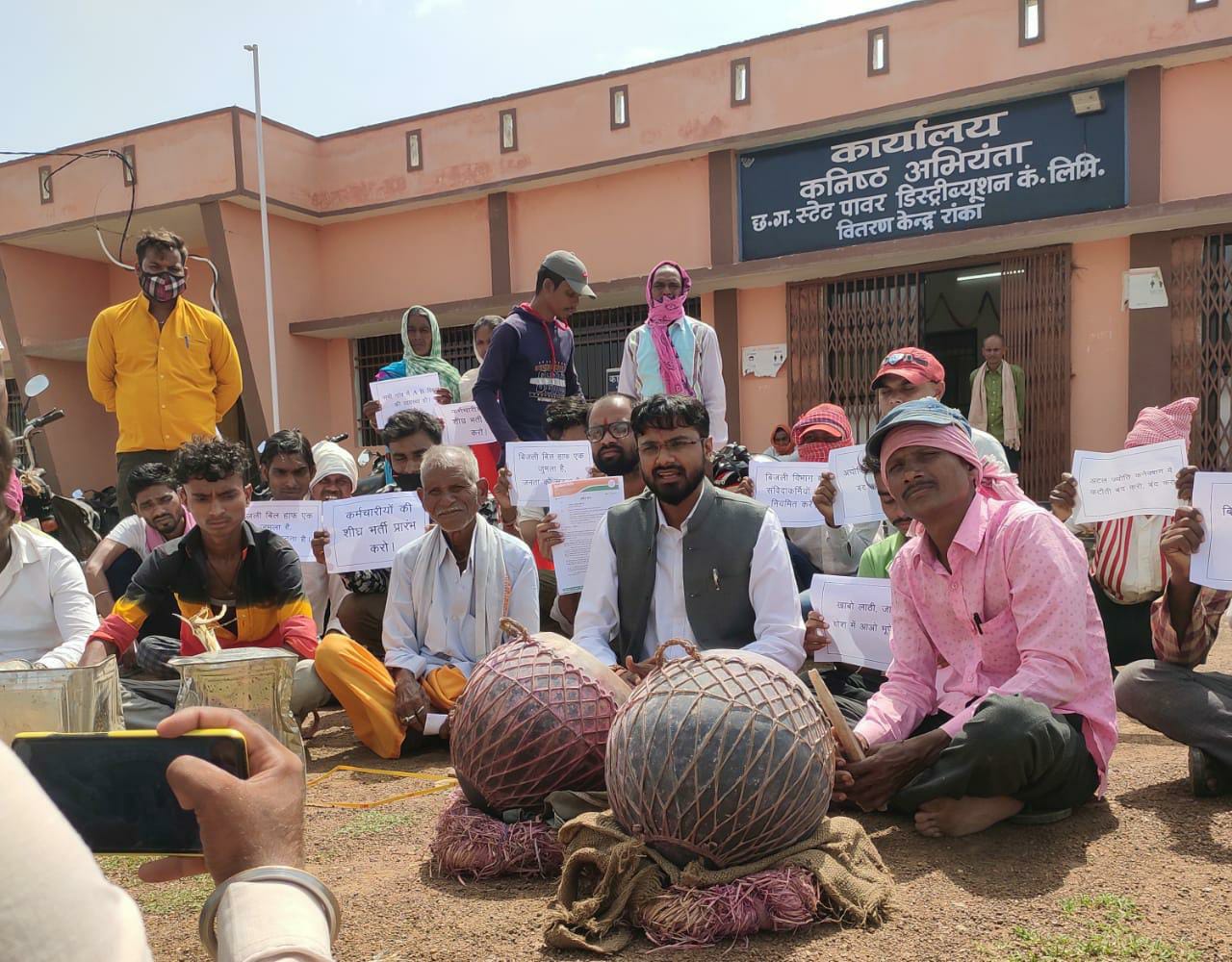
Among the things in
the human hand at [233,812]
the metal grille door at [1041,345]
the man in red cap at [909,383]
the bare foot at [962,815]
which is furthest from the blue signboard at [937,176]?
the human hand at [233,812]

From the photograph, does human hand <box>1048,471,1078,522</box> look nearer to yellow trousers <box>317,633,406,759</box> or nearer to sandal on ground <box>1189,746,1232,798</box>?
sandal on ground <box>1189,746,1232,798</box>

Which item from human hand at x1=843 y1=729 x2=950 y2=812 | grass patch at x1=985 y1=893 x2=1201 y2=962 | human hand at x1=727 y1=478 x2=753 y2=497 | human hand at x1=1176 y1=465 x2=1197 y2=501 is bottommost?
grass patch at x1=985 y1=893 x2=1201 y2=962

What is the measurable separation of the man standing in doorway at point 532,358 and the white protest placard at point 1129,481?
315 centimetres

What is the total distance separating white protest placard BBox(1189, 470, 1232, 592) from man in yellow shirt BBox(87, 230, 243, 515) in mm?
5350

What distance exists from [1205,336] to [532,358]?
728 cm

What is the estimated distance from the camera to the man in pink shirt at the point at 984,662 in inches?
119

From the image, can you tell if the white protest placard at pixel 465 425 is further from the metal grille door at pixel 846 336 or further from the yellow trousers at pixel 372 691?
the metal grille door at pixel 846 336

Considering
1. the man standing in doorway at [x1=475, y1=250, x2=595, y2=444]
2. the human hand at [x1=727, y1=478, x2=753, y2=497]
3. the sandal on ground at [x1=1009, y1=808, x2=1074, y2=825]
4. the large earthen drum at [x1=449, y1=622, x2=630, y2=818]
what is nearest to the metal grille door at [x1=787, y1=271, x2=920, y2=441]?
the man standing in doorway at [x1=475, y1=250, x2=595, y2=444]

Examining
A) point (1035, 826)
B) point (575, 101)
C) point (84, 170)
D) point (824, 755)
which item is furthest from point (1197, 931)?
point (84, 170)

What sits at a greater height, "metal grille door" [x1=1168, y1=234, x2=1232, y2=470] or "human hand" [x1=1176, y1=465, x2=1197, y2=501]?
"metal grille door" [x1=1168, y1=234, x2=1232, y2=470]

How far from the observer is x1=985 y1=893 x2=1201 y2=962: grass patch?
2393 millimetres

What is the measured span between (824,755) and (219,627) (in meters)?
3.00

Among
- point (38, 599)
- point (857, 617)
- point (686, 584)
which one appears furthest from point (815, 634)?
point (38, 599)

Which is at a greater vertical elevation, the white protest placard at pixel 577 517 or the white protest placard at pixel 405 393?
the white protest placard at pixel 405 393
